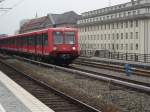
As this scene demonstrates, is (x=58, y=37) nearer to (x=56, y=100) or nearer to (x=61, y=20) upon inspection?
(x=56, y=100)

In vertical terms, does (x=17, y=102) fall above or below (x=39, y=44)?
below

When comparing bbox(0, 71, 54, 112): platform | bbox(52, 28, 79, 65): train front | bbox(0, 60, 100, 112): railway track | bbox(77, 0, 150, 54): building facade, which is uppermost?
bbox(77, 0, 150, 54): building facade

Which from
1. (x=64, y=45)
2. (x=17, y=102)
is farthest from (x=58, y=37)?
(x=17, y=102)

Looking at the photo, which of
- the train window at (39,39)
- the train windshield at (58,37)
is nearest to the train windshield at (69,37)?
the train windshield at (58,37)

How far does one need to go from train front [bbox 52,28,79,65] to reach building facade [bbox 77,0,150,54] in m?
51.4

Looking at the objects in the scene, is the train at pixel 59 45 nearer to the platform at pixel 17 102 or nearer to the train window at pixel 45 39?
the train window at pixel 45 39

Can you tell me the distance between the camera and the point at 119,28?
9212cm

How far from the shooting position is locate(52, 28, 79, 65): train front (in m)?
29.2

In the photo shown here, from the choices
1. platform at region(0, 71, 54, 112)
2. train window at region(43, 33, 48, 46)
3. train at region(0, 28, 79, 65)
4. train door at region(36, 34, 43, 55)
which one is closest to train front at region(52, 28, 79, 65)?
train at region(0, 28, 79, 65)

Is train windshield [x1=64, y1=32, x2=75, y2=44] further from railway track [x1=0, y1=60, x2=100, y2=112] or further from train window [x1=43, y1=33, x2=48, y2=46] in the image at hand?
railway track [x1=0, y1=60, x2=100, y2=112]

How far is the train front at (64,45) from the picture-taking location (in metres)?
29.2

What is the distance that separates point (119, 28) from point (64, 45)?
2510 inches

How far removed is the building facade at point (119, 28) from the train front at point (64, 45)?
5136 centimetres

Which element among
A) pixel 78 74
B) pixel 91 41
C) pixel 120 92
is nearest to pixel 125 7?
pixel 91 41
